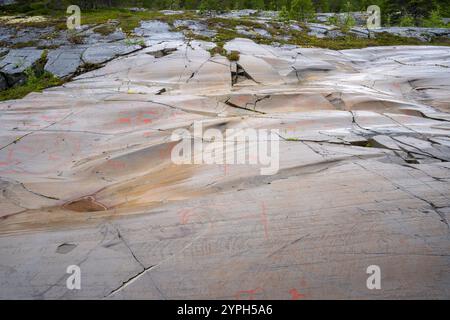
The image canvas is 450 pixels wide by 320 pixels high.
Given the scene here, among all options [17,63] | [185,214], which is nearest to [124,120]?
[185,214]

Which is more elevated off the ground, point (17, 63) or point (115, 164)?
point (17, 63)

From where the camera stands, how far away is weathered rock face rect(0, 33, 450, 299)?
3.59m

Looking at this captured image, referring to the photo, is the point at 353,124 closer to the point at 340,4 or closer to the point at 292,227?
the point at 292,227

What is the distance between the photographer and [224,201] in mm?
4801

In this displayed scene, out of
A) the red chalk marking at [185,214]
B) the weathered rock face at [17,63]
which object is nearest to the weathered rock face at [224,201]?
the red chalk marking at [185,214]

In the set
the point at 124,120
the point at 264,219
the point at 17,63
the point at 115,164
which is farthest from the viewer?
the point at 17,63

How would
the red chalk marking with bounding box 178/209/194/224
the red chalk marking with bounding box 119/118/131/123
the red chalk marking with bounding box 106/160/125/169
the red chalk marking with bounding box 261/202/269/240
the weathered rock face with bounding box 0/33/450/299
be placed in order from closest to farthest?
the weathered rock face with bounding box 0/33/450/299 → the red chalk marking with bounding box 261/202/269/240 → the red chalk marking with bounding box 178/209/194/224 → the red chalk marking with bounding box 106/160/125/169 → the red chalk marking with bounding box 119/118/131/123

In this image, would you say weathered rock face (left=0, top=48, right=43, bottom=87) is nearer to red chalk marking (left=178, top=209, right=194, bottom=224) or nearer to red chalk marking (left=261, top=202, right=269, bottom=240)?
red chalk marking (left=178, top=209, right=194, bottom=224)

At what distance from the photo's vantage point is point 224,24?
24031 mm

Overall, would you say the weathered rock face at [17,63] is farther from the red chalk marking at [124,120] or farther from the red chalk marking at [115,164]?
the red chalk marking at [115,164]

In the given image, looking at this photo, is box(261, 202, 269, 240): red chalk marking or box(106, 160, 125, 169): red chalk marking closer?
box(261, 202, 269, 240): red chalk marking

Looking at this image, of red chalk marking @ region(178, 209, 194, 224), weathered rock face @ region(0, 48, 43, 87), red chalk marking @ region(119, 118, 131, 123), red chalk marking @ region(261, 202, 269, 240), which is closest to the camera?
red chalk marking @ region(261, 202, 269, 240)

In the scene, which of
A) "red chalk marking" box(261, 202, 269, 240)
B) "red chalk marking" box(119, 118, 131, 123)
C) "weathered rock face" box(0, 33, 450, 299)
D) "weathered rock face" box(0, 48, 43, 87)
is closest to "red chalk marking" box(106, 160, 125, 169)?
"weathered rock face" box(0, 33, 450, 299)

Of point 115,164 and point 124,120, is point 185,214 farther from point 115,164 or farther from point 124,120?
point 124,120
